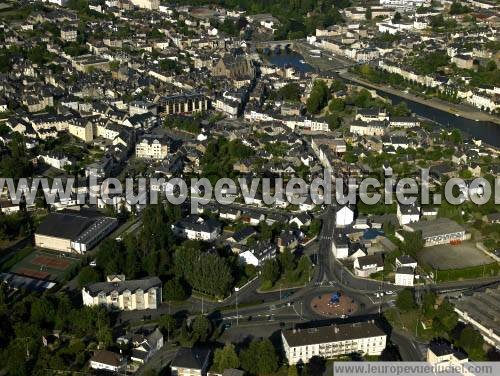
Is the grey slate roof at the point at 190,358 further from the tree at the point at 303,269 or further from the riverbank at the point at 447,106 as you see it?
the riverbank at the point at 447,106

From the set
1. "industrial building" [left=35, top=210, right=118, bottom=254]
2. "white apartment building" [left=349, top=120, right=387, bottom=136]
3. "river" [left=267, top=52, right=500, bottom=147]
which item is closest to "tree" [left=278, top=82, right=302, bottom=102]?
"river" [left=267, top=52, right=500, bottom=147]

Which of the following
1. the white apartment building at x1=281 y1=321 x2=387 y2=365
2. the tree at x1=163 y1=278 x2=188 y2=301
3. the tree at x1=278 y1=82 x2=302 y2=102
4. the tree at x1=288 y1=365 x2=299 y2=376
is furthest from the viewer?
the tree at x1=278 y1=82 x2=302 y2=102

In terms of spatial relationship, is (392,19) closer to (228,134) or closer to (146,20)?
(146,20)

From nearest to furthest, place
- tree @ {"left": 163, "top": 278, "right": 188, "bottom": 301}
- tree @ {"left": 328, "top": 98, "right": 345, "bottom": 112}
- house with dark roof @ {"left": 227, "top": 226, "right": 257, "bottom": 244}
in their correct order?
tree @ {"left": 163, "top": 278, "right": 188, "bottom": 301}
house with dark roof @ {"left": 227, "top": 226, "right": 257, "bottom": 244}
tree @ {"left": 328, "top": 98, "right": 345, "bottom": 112}

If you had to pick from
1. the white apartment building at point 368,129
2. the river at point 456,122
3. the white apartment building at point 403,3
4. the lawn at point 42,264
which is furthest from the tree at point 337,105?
the white apartment building at point 403,3

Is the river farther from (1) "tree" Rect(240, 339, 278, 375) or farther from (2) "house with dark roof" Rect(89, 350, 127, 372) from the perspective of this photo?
(2) "house with dark roof" Rect(89, 350, 127, 372)

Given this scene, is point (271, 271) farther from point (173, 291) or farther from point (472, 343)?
point (472, 343)

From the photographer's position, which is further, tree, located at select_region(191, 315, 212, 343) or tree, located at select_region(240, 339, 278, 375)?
tree, located at select_region(191, 315, 212, 343)

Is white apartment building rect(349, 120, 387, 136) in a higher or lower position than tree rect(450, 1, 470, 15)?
lower
